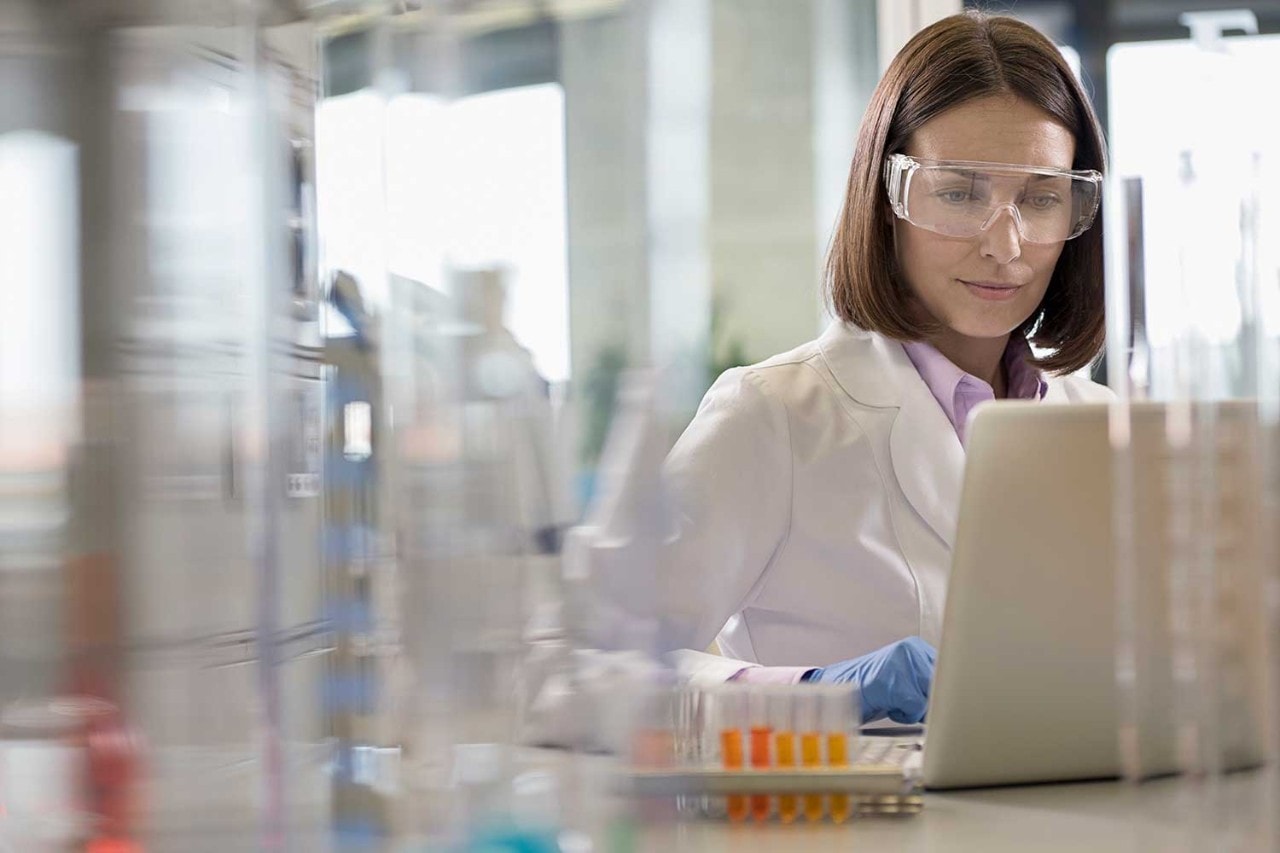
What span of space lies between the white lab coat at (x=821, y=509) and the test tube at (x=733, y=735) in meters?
0.59

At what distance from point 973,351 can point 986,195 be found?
0.26m

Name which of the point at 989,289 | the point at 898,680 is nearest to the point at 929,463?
the point at 989,289

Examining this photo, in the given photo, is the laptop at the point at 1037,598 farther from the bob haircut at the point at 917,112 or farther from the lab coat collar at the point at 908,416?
the bob haircut at the point at 917,112

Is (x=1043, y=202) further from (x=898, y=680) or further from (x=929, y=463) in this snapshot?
(x=898, y=680)

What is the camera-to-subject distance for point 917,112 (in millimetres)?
1528

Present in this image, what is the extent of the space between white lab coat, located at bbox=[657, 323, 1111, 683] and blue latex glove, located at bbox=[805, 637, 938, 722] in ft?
1.07

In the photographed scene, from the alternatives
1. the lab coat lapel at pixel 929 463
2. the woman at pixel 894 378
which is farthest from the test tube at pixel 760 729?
the lab coat lapel at pixel 929 463

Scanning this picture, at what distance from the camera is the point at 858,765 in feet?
2.86

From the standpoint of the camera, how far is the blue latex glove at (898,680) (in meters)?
1.13

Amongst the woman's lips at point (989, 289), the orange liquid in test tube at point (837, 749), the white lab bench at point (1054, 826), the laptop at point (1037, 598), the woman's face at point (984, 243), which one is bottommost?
the white lab bench at point (1054, 826)

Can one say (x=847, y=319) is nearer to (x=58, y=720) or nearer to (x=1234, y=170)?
(x=1234, y=170)

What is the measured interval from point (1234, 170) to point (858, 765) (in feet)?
1.38

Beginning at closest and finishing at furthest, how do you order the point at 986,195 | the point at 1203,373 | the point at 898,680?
the point at 1203,373
the point at 898,680
the point at 986,195

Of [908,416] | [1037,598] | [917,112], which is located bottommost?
[1037,598]
